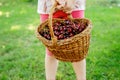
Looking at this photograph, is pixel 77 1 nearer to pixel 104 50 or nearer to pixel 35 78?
pixel 35 78

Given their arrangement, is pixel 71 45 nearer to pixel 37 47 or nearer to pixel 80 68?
pixel 80 68

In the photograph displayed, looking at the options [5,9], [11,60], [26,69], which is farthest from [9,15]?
[26,69]

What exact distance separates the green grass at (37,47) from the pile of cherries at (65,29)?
2.60ft

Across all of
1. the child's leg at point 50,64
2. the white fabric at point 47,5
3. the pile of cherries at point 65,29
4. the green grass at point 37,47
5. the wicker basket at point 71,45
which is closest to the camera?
the wicker basket at point 71,45

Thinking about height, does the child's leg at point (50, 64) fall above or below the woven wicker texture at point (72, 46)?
below

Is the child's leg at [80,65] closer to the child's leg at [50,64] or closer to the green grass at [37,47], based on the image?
the child's leg at [50,64]

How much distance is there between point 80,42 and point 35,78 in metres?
1.03

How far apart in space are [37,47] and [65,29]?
5.58 ft

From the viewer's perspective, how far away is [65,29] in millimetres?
2281

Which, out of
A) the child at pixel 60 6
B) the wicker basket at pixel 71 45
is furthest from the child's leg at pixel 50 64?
the wicker basket at pixel 71 45

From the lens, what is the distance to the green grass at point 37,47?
3143mm

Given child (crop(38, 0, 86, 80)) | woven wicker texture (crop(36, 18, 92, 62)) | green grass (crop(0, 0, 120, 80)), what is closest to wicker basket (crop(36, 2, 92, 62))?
woven wicker texture (crop(36, 18, 92, 62))

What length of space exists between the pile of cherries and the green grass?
79 cm

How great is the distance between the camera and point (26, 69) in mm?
3285
